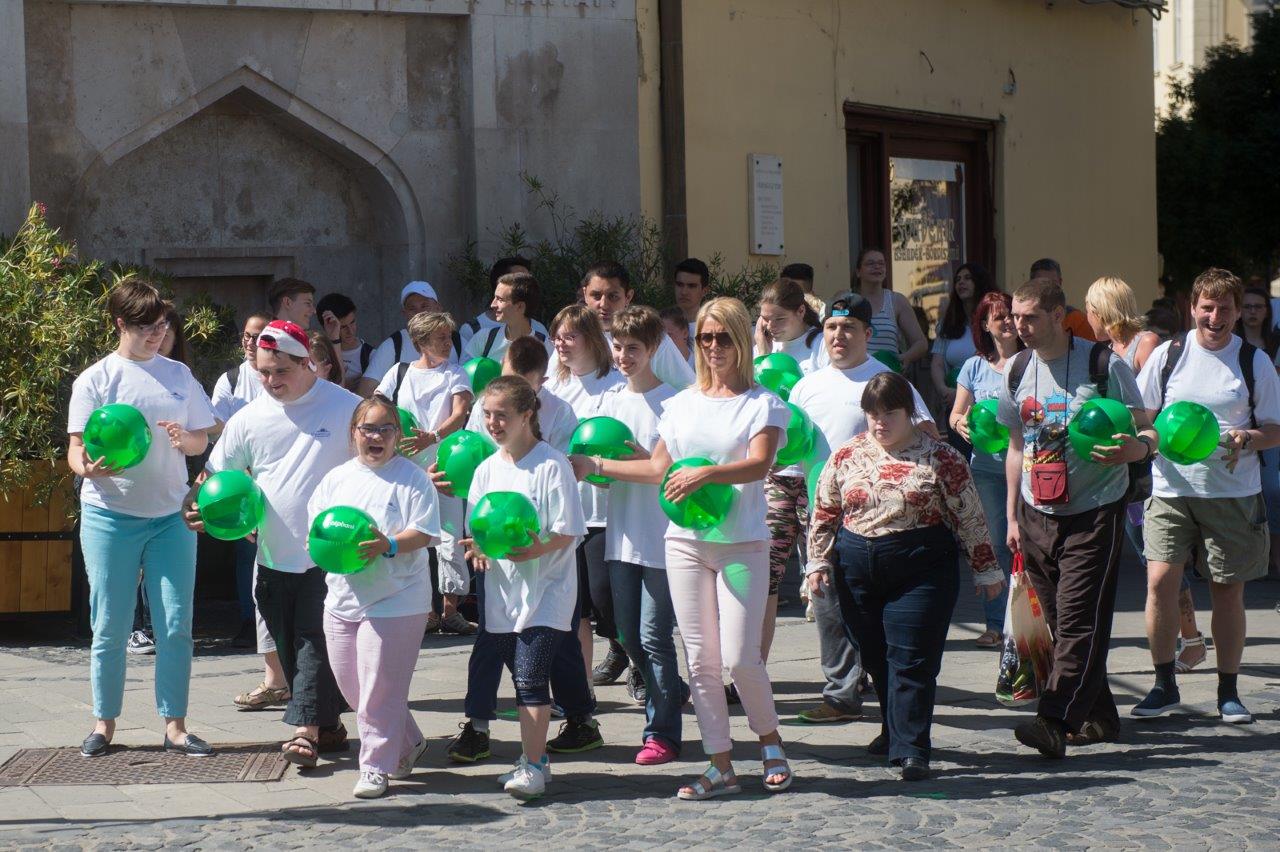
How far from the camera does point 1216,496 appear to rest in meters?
7.78

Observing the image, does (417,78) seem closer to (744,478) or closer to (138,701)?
(138,701)

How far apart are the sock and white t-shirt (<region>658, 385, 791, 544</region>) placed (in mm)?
2198

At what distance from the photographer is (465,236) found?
42.9ft

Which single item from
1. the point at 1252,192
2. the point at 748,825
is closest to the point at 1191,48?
the point at 1252,192

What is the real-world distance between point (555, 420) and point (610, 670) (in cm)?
171

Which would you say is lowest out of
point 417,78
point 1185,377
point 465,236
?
point 1185,377

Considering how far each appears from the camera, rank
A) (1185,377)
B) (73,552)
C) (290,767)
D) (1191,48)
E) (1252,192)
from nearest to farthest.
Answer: (290,767), (1185,377), (73,552), (1252,192), (1191,48)

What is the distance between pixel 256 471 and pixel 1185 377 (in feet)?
12.9

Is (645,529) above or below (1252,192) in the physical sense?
below

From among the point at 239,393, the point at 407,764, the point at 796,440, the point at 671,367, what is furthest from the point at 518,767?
the point at 239,393

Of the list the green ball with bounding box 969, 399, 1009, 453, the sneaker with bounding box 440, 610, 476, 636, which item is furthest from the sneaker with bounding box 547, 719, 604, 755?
the sneaker with bounding box 440, 610, 476, 636

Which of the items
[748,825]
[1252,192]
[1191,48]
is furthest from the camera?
[1191,48]

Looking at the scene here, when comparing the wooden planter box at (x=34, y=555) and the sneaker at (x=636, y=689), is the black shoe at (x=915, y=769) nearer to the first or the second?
the sneaker at (x=636, y=689)

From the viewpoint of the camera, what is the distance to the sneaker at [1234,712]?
7656 mm
